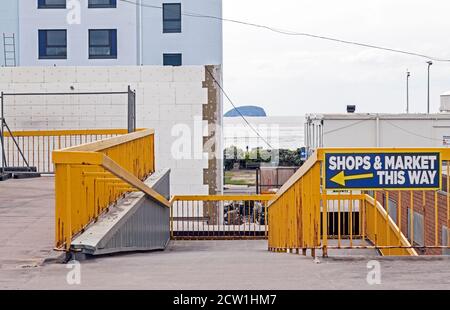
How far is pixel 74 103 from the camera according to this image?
24969 mm

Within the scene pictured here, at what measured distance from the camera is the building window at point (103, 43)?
139 ft

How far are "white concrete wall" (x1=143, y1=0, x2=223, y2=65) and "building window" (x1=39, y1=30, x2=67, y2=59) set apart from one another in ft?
14.4

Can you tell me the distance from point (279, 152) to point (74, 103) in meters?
34.6

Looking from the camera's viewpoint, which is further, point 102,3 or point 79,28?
point 102,3

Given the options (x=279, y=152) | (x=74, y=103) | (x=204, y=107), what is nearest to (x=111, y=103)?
(x=74, y=103)

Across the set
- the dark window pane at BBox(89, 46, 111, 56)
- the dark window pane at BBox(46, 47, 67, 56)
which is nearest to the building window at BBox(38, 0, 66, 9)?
the dark window pane at BBox(46, 47, 67, 56)

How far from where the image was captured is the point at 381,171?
851 cm

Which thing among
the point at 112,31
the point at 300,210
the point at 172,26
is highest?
the point at 172,26

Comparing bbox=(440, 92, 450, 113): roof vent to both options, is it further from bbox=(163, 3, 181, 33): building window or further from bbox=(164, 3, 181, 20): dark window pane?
A: bbox=(164, 3, 181, 20): dark window pane

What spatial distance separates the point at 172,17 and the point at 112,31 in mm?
3634

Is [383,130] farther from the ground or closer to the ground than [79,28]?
closer to the ground

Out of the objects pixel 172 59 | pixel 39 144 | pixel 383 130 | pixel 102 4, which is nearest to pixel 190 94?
pixel 39 144

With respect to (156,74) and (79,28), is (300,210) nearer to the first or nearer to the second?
(156,74)

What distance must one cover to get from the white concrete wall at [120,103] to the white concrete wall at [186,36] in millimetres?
17834
